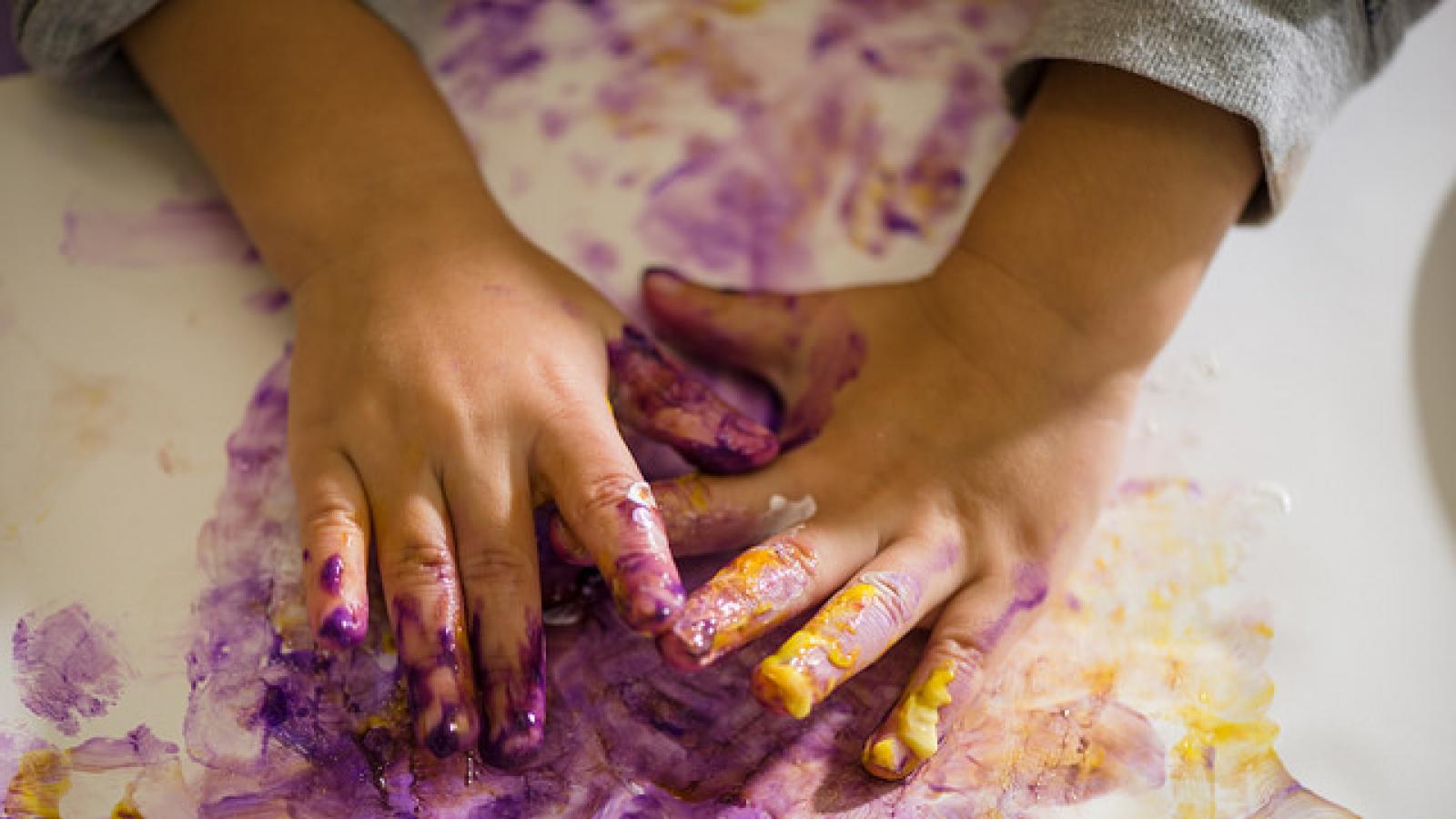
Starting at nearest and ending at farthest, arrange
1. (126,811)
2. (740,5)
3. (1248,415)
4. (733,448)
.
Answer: (126,811) < (733,448) < (1248,415) < (740,5)

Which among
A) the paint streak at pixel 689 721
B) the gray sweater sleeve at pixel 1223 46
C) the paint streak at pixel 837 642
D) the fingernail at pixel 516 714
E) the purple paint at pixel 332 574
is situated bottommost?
the paint streak at pixel 689 721

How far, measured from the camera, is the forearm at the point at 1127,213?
0.74 meters

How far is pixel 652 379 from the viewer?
708 millimetres

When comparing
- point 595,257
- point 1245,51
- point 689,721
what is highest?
point 1245,51

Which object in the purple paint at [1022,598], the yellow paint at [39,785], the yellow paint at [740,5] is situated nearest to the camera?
the yellow paint at [39,785]

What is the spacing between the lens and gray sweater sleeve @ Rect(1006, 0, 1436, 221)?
27.6 inches

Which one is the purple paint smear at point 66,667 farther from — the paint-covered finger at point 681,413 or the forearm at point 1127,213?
the forearm at point 1127,213

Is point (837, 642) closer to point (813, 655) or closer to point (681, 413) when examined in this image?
point (813, 655)

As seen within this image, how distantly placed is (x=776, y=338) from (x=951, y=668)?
0.26 m

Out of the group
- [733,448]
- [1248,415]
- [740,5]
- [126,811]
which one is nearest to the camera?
[126,811]

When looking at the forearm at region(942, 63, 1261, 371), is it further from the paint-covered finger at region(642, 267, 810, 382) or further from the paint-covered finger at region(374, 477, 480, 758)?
the paint-covered finger at region(374, 477, 480, 758)

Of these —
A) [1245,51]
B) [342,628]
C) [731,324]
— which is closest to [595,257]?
[731,324]

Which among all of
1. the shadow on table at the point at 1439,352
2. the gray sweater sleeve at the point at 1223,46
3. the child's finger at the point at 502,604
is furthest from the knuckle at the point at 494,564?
the shadow on table at the point at 1439,352

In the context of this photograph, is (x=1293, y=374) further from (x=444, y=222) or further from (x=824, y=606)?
(x=444, y=222)
